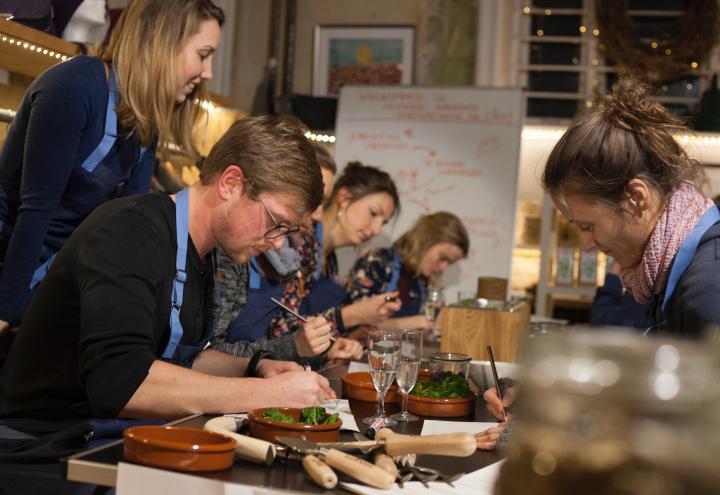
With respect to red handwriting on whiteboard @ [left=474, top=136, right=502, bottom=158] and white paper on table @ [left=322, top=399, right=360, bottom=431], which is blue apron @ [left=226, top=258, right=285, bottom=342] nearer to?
white paper on table @ [left=322, top=399, right=360, bottom=431]

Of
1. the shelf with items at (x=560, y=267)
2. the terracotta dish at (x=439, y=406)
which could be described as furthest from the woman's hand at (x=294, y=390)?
the shelf with items at (x=560, y=267)

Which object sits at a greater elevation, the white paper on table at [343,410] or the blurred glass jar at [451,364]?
the blurred glass jar at [451,364]

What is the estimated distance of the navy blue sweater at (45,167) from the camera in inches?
90.1

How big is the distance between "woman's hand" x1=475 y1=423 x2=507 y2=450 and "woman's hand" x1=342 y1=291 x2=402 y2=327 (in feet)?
6.50

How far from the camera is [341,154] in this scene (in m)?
5.78

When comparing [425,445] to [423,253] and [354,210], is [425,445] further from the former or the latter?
[423,253]

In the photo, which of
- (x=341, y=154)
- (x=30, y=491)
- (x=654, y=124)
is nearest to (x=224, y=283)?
(x=30, y=491)

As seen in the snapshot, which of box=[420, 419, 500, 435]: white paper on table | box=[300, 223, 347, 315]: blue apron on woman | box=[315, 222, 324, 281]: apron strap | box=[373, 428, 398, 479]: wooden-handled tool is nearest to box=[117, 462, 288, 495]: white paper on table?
box=[373, 428, 398, 479]: wooden-handled tool

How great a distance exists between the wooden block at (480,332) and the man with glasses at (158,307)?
1083 mm

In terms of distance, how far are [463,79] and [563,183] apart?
4.48 metres

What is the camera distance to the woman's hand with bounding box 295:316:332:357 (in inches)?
98.1

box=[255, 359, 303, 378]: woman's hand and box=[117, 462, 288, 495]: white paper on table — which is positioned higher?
box=[255, 359, 303, 378]: woman's hand

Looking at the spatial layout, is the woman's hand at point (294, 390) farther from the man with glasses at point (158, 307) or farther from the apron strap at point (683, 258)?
the apron strap at point (683, 258)

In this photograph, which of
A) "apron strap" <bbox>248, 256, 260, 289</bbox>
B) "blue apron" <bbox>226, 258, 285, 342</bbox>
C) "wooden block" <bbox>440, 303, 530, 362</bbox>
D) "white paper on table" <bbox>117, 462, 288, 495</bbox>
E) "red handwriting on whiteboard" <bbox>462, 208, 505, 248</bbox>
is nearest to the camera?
"white paper on table" <bbox>117, 462, 288, 495</bbox>
